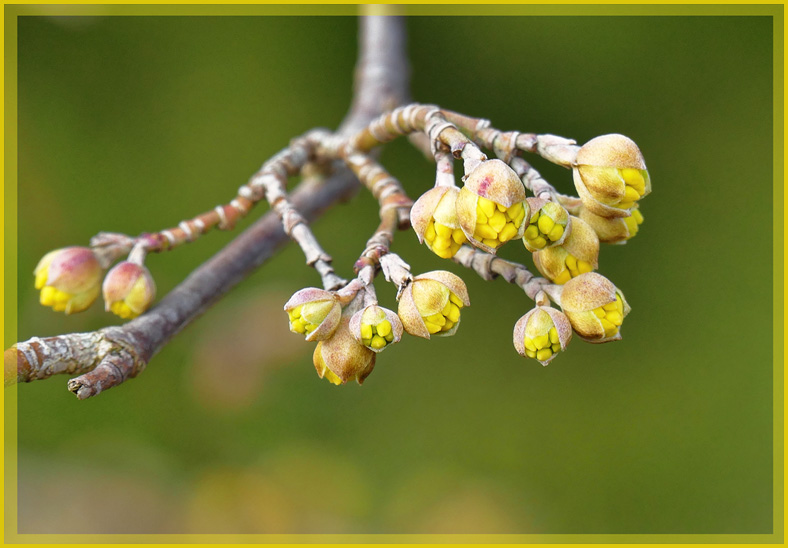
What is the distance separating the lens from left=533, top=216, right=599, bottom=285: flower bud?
1.76 feet

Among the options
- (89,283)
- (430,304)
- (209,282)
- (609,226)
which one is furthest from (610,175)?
(89,283)

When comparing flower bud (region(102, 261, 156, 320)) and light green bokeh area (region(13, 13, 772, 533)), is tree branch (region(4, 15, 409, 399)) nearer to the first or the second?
flower bud (region(102, 261, 156, 320))

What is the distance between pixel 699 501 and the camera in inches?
45.3

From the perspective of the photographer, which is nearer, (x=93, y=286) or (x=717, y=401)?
(x=93, y=286)

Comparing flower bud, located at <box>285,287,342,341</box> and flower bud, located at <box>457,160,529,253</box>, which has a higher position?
flower bud, located at <box>457,160,529,253</box>

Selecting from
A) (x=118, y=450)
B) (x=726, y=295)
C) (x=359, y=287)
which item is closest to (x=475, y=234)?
(x=359, y=287)

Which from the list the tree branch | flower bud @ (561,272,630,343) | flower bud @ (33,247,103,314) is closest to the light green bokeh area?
the tree branch

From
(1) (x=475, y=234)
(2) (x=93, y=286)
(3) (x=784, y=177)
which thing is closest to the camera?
(1) (x=475, y=234)

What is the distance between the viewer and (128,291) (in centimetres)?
65

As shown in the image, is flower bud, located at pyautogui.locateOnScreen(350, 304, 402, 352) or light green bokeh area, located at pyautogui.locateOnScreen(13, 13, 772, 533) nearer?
flower bud, located at pyautogui.locateOnScreen(350, 304, 402, 352)

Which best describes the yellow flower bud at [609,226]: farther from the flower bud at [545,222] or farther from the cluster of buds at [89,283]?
the cluster of buds at [89,283]

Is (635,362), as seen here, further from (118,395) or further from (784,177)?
(118,395)

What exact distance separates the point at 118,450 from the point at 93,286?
0.63 m

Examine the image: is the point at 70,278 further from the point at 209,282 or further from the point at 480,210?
the point at 480,210
